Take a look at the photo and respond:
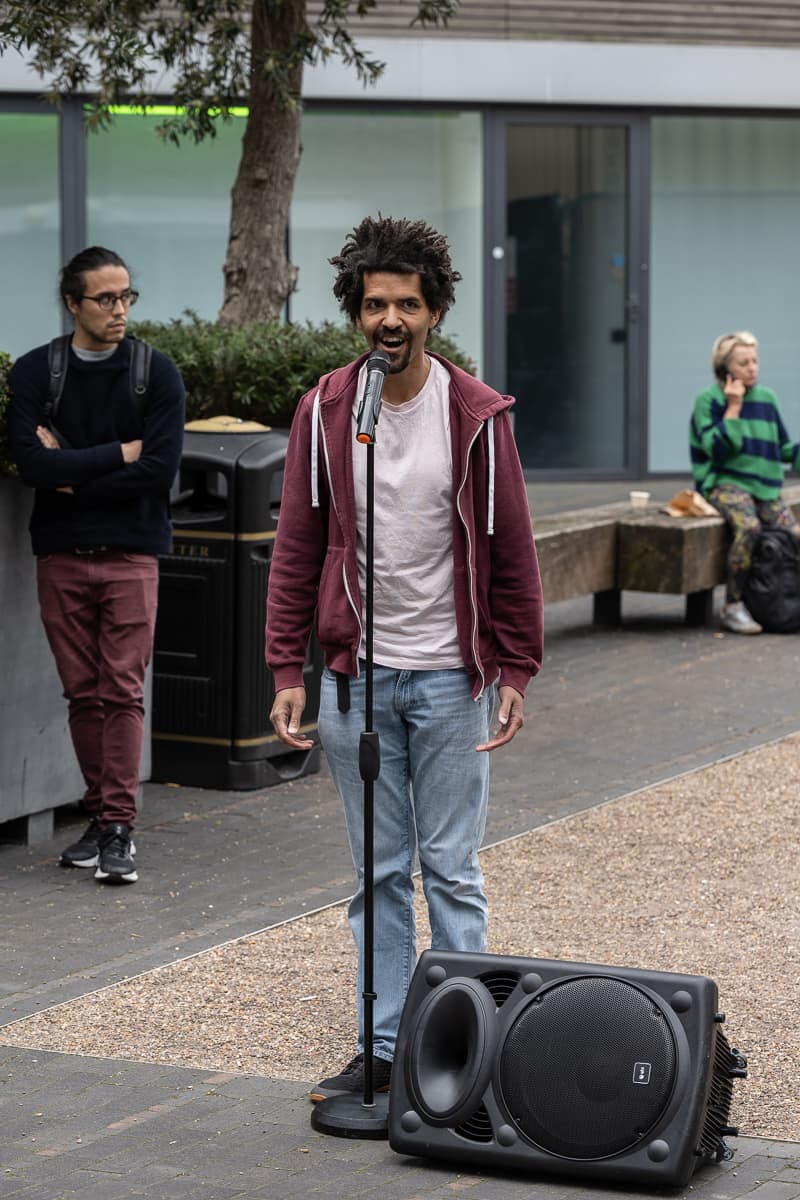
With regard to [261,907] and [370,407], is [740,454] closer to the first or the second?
[261,907]

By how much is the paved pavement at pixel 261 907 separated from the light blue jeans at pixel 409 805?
42 centimetres

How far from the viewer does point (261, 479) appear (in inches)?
309

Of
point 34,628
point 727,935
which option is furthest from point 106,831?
point 727,935

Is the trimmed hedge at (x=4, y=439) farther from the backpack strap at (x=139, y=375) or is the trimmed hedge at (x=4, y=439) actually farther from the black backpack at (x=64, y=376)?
the backpack strap at (x=139, y=375)

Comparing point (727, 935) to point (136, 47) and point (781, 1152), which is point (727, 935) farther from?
point (136, 47)

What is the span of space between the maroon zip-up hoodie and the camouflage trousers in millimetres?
7062

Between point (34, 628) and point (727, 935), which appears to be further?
point (34, 628)

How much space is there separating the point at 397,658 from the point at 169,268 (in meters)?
13.4

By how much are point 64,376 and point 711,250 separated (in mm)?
12783

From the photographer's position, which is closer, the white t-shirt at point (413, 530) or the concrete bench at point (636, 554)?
the white t-shirt at point (413, 530)

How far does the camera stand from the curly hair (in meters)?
4.48

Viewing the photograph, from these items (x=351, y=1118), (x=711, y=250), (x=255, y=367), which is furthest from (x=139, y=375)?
(x=711, y=250)

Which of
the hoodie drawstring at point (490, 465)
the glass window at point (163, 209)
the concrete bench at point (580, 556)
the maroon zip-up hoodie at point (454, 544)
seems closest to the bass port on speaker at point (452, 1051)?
the maroon zip-up hoodie at point (454, 544)

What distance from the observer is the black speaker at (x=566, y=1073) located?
4062 millimetres
